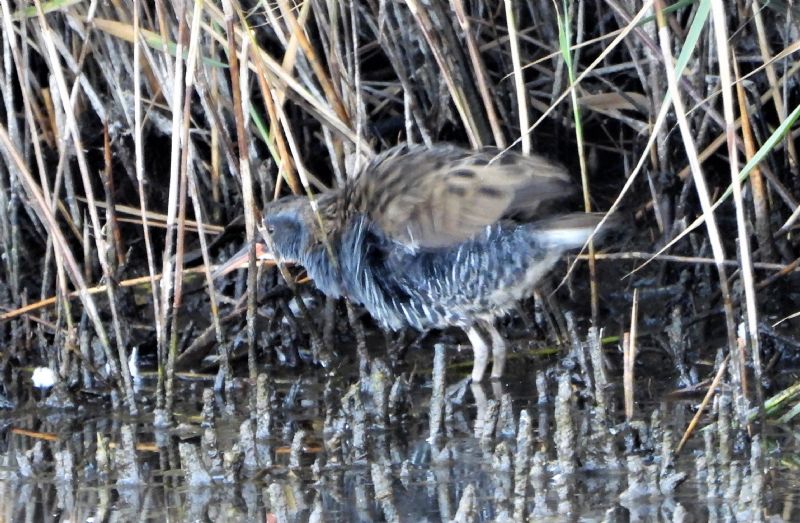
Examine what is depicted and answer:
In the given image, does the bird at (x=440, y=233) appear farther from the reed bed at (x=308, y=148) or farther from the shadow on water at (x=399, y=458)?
the shadow on water at (x=399, y=458)

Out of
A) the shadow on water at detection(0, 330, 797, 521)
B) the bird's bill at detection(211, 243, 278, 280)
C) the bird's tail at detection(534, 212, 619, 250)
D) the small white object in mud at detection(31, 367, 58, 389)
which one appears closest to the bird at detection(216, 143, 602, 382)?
the bird's tail at detection(534, 212, 619, 250)

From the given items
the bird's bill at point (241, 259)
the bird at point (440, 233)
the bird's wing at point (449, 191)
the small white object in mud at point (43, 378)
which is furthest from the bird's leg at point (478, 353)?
the small white object in mud at point (43, 378)

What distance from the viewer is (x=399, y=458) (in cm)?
327

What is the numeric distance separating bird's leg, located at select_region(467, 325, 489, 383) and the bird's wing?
0.47m

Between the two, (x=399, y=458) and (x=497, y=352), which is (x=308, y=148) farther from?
(x=399, y=458)

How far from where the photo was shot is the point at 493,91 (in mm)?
4180

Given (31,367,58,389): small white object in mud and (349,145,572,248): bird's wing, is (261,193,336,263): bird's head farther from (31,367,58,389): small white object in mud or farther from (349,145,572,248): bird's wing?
(31,367,58,389): small white object in mud

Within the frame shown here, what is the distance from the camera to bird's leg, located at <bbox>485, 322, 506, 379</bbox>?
4000mm

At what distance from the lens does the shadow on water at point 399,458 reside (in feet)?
9.18

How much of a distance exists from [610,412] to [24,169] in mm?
1857

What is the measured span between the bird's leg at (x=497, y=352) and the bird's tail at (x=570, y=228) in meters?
0.52

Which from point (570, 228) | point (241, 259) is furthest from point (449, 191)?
point (241, 259)

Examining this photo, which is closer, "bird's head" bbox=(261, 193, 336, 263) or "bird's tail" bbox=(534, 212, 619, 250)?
"bird's tail" bbox=(534, 212, 619, 250)

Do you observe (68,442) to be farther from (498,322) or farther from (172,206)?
(498,322)
